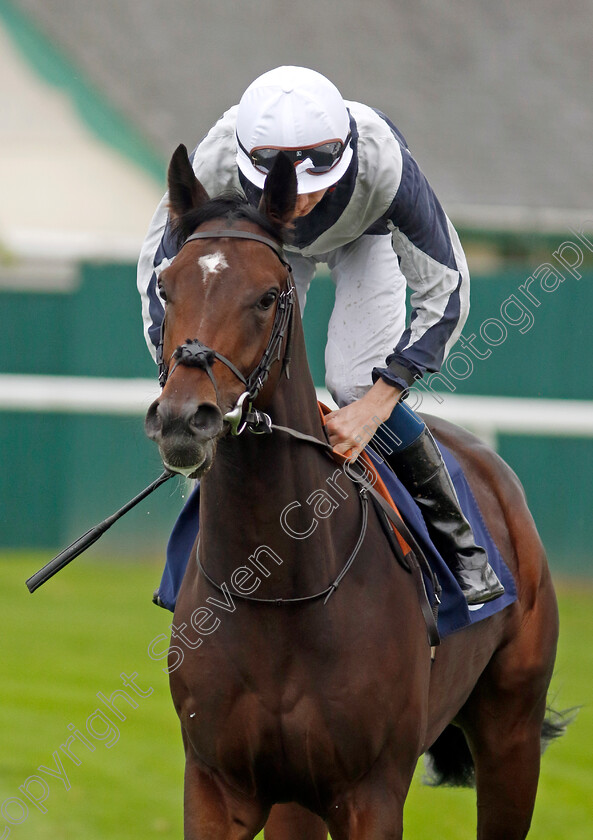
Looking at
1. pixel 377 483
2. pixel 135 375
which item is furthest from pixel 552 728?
pixel 135 375

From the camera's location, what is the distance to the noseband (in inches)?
95.0

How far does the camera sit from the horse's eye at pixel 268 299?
2562 millimetres

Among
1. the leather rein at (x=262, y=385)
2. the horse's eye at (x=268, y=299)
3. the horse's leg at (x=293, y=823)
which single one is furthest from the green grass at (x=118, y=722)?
the horse's eye at (x=268, y=299)

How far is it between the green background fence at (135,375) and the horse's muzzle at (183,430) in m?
5.74

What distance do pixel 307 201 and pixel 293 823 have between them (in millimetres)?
1762

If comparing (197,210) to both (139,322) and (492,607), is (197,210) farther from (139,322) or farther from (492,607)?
(139,322)

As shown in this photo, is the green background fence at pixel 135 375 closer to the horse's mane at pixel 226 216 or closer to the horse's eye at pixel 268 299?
the horse's mane at pixel 226 216

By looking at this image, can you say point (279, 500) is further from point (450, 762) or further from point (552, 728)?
point (552, 728)

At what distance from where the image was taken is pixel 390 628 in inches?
117

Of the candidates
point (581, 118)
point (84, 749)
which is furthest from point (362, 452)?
point (581, 118)

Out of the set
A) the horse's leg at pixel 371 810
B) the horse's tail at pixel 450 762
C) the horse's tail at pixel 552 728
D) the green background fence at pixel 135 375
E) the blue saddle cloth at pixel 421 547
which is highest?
the blue saddle cloth at pixel 421 547

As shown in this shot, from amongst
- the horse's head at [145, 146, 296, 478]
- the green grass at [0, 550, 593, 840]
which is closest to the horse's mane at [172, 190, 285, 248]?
the horse's head at [145, 146, 296, 478]

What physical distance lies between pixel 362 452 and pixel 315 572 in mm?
499

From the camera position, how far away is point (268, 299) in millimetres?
2588
